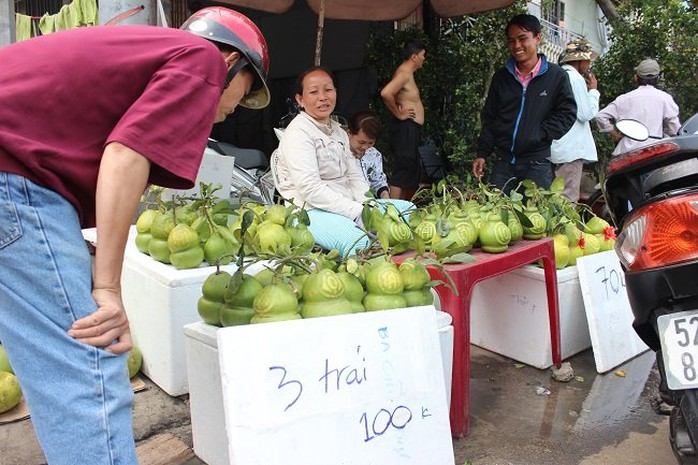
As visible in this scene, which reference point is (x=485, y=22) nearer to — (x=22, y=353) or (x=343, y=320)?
(x=343, y=320)

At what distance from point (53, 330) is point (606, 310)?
2.84 metres

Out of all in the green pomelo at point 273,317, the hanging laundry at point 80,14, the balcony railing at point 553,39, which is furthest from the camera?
the balcony railing at point 553,39

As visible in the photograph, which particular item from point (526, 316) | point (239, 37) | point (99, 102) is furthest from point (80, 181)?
point (526, 316)

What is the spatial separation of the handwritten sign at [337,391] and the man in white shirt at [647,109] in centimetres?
449

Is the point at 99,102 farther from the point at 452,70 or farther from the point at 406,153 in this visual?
the point at 452,70

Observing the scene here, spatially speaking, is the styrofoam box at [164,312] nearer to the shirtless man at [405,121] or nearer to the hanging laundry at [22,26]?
the shirtless man at [405,121]

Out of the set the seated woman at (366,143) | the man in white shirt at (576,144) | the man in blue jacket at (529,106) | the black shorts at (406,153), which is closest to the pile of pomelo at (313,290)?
the man in blue jacket at (529,106)

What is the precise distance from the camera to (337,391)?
67.2 inches

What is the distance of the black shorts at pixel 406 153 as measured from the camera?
19.6 feet

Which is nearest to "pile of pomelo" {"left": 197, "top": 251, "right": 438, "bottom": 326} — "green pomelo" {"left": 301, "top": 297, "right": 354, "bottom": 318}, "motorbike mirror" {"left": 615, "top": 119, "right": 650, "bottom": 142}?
"green pomelo" {"left": 301, "top": 297, "right": 354, "bottom": 318}

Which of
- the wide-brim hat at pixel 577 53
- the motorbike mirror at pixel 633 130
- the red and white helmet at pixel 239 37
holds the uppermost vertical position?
the wide-brim hat at pixel 577 53

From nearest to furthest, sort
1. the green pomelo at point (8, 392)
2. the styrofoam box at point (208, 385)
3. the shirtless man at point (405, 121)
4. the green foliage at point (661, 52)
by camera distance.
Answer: the styrofoam box at point (208, 385) < the green pomelo at point (8, 392) < the shirtless man at point (405, 121) < the green foliage at point (661, 52)

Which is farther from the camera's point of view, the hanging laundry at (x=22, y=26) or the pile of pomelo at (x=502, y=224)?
the hanging laundry at (x=22, y=26)

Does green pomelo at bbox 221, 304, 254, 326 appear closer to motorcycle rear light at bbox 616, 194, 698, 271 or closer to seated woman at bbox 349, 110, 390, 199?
motorcycle rear light at bbox 616, 194, 698, 271
